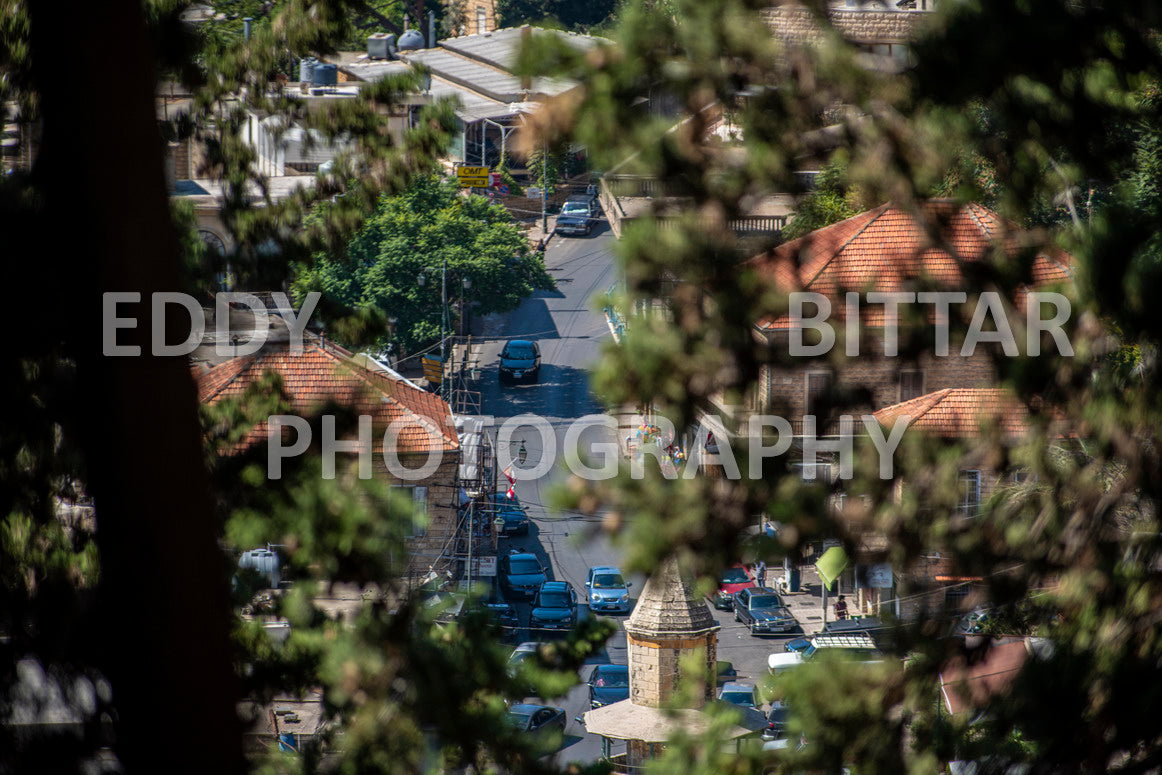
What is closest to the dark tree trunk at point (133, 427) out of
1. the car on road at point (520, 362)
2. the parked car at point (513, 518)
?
the parked car at point (513, 518)

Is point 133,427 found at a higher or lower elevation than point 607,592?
higher

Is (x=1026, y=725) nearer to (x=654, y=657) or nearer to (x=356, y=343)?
(x=356, y=343)

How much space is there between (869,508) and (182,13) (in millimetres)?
5787

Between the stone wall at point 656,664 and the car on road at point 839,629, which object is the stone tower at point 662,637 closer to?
the stone wall at point 656,664

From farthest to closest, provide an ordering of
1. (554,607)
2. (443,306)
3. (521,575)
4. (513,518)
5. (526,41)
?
(443,306), (513,518), (521,575), (554,607), (526,41)

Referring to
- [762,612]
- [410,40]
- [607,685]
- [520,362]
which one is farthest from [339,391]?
[410,40]

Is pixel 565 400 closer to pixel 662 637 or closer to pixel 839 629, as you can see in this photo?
pixel 839 629

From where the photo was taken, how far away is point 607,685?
2709 cm

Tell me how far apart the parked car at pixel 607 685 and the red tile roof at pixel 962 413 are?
28.9ft

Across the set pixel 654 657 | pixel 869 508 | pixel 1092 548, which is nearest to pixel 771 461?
pixel 869 508

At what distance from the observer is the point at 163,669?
223 inches

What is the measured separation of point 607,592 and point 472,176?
22815mm

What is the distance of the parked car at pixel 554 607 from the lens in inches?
1196

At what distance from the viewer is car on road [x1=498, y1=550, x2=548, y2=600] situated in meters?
32.8
